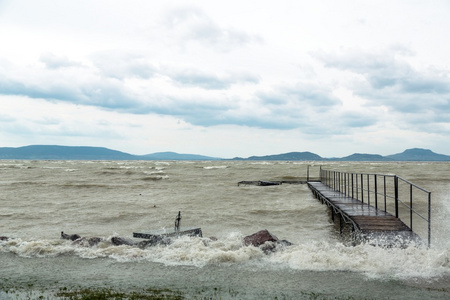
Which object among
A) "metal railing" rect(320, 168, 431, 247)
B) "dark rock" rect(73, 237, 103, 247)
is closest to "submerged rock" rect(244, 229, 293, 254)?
"metal railing" rect(320, 168, 431, 247)

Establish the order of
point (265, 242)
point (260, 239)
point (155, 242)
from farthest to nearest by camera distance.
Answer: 1. point (155, 242)
2. point (260, 239)
3. point (265, 242)

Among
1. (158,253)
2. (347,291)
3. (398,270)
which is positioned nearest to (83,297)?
(158,253)

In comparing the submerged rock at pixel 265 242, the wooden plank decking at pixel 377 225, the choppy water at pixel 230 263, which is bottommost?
the choppy water at pixel 230 263

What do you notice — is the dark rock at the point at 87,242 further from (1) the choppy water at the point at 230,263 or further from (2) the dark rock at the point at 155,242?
(2) the dark rock at the point at 155,242

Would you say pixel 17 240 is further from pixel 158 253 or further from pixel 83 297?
pixel 83 297

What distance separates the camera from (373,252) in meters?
8.38

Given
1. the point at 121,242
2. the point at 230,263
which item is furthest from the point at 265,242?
the point at 121,242

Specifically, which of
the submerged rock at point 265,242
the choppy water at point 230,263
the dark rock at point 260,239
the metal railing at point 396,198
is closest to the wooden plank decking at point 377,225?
the metal railing at point 396,198

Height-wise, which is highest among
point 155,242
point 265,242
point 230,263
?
point 265,242

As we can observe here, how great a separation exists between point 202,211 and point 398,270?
1096 centimetres

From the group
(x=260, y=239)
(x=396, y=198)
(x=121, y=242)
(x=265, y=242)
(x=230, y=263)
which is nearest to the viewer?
(x=230, y=263)

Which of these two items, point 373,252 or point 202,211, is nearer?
point 373,252

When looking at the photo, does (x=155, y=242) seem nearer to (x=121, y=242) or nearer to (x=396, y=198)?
(x=121, y=242)

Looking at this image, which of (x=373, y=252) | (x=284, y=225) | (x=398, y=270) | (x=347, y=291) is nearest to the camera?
(x=347, y=291)
